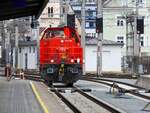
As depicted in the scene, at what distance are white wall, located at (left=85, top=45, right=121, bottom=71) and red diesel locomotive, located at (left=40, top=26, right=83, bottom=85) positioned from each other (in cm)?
4147

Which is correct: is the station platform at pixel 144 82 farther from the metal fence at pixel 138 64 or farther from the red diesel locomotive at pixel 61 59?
the metal fence at pixel 138 64

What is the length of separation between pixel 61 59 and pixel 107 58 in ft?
141

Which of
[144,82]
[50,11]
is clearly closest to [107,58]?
[144,82]

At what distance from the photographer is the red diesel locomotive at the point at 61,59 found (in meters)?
33.9

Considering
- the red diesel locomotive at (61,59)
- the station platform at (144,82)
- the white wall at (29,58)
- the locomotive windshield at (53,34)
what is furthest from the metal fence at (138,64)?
the red diesel locomotive at (61,59)

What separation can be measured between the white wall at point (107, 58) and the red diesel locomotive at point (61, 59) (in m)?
41.5

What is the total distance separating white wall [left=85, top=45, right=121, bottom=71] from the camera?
76125mm

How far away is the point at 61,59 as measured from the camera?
1341 inches

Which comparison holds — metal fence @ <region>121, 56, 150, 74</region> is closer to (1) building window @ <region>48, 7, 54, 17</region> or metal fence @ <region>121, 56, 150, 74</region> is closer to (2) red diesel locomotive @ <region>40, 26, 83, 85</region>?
(2) red diesel locomotive @ <region>40, 26, 83, 85</region>

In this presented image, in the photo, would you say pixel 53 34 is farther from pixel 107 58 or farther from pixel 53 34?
pixel 107 58

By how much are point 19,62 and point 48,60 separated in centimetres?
5757

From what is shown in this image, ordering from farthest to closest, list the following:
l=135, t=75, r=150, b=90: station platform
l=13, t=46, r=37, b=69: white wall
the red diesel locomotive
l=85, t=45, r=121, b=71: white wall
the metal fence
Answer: l=13, t=46, r=37, b=69: white wall < l=85, t=45, r=121, b=71: white wall < the metal fence < the red diesel locomotive < l=135, t=75, r=150, b=90: station platform

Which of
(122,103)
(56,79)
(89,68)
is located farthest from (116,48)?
(122,103)

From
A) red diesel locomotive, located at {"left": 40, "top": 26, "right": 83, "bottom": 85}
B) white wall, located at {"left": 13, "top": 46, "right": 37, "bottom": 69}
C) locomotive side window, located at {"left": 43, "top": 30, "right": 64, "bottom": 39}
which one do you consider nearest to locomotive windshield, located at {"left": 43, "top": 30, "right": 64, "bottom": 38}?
locomotive side window, located at {"left": 43, "top": 30, "right": 64, "bottom": 39}
